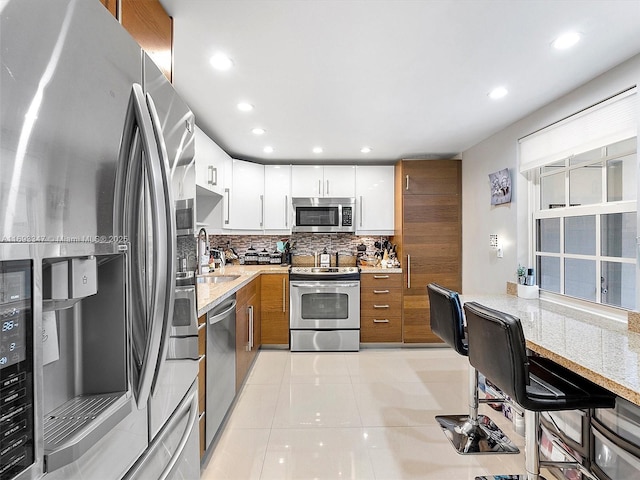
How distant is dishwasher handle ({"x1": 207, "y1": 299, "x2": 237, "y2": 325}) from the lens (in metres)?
1.91

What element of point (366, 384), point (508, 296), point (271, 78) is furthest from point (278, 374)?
point (271, 78)

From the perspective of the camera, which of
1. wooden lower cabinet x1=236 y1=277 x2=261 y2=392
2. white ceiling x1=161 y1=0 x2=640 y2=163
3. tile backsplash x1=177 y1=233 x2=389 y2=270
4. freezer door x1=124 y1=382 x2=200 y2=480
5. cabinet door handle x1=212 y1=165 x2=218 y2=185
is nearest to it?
freezer door x1=124 y1=382 x2=200 y2=480

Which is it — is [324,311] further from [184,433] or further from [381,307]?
[184,433]

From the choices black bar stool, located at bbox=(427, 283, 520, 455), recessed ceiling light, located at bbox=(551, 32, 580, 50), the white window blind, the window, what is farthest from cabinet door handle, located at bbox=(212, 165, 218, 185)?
the window

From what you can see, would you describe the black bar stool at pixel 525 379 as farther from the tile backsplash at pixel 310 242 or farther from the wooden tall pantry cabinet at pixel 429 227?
the tile backsplash at pixel 310 242

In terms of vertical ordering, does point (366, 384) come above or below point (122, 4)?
below

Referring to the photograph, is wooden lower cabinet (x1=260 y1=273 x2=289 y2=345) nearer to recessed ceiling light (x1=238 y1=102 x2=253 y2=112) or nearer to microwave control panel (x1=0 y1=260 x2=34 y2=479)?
recessed ceiling light (x1=238 y1=102 x2=253 y2=112)

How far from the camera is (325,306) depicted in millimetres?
3902

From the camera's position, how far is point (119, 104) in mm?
Answer: 760

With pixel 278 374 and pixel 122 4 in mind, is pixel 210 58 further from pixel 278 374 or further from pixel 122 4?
pixel 278 374

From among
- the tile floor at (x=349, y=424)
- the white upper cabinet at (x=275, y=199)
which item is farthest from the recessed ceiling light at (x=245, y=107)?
the tile floor at (x=349, y=424)

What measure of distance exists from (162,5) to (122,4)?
45cm

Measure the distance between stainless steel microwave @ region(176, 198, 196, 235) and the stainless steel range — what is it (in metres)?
2.71

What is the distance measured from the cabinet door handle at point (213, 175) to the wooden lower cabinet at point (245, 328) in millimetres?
1016
